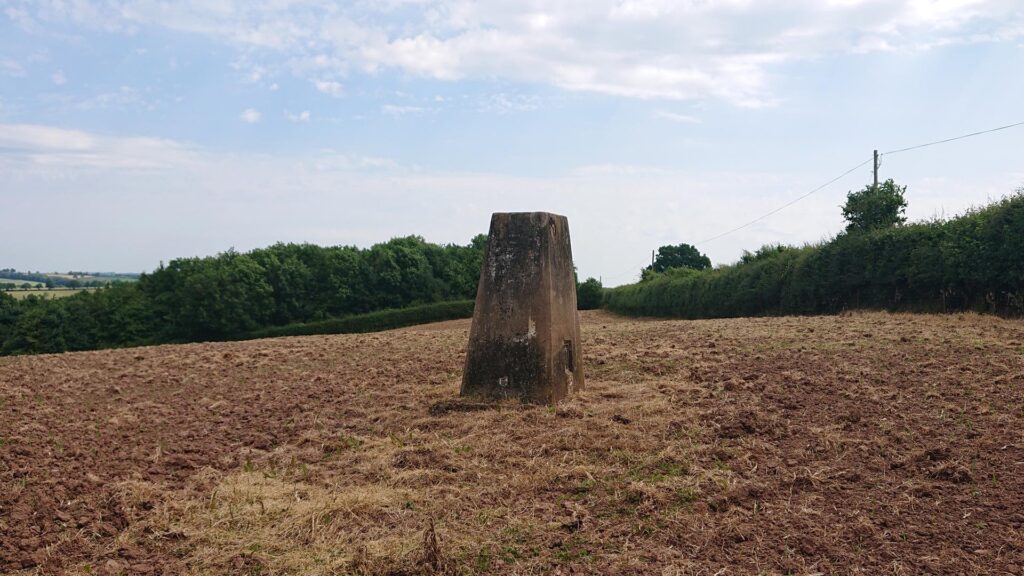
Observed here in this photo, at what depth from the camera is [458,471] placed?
7488 mm

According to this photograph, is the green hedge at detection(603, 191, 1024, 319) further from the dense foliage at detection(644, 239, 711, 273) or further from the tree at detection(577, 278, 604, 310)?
the dense foliage at detection(644, 239, 711, 273)

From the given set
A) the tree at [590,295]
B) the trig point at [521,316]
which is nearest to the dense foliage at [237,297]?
the tree at [590,295]

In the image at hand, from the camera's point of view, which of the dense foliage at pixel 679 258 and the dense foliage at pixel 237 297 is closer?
the dense foliage at pixel 237 297

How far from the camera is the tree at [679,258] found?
6494cm

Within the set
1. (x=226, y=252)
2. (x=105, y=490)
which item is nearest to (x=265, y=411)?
(x=105, y=490)

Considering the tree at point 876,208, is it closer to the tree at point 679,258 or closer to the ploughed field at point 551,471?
the ploughed field at point 551,471

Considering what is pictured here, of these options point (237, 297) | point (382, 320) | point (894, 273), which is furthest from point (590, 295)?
point (894, 273)

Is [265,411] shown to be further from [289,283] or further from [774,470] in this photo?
[289,283]

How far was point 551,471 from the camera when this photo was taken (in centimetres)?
723

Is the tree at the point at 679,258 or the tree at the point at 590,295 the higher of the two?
the tree at the point at 679,258

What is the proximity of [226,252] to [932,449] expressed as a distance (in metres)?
55.2

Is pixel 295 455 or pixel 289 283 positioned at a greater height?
pixel 289 283

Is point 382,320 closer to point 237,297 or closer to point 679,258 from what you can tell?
point 237,297

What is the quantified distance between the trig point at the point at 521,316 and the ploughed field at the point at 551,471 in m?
0.40
